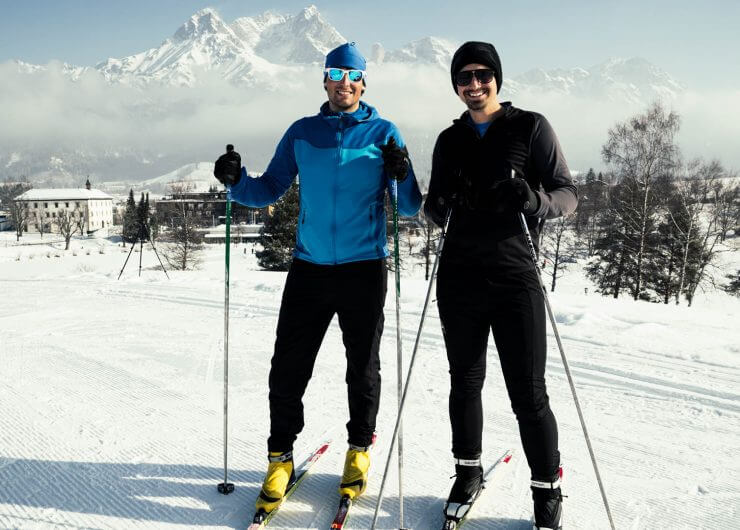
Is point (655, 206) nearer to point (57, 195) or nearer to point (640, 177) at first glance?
point (640, 177)

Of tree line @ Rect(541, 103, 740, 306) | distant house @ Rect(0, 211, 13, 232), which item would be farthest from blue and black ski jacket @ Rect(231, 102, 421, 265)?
distant house @ Rect(0, 211, 13, 232)

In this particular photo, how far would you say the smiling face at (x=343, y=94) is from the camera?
2.42 metres

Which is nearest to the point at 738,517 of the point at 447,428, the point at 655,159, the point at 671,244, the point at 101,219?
the point at 447,428

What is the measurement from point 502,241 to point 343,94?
1.03 metres

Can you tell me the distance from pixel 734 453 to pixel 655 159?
16371mm

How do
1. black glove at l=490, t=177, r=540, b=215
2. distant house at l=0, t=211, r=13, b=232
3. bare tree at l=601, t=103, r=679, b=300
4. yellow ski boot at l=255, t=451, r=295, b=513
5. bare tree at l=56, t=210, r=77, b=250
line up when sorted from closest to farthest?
black glove at l=490, t=177, r=540, b=215, yellow ski boot at l=255, t=451, r=295, b=513, bare tree at l=601, t=103, r=679, b=300, bare tree at l=56, t=210, r=77, b=250, distant house at l=0, t=211, r=13, b=232

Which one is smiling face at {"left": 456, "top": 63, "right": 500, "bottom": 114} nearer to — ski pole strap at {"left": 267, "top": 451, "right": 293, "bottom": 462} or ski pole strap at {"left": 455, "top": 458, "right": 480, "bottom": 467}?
ski pole strap at {"left": 455, "top": 458, "right": 480, "bottom": 467}

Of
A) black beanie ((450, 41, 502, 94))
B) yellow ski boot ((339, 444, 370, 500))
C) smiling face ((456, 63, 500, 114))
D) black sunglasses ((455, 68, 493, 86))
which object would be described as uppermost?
black beanie ((450, 41, 502, 94))

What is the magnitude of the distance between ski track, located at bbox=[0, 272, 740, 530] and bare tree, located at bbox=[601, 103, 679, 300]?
14.3 m

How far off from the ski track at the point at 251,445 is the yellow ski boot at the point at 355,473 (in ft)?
0.24

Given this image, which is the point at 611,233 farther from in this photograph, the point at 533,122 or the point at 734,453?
the point at 533,122

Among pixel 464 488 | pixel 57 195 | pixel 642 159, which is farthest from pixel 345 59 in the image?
pixel 57 195

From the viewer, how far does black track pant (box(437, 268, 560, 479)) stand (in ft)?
6.73

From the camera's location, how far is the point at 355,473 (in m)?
2.45
